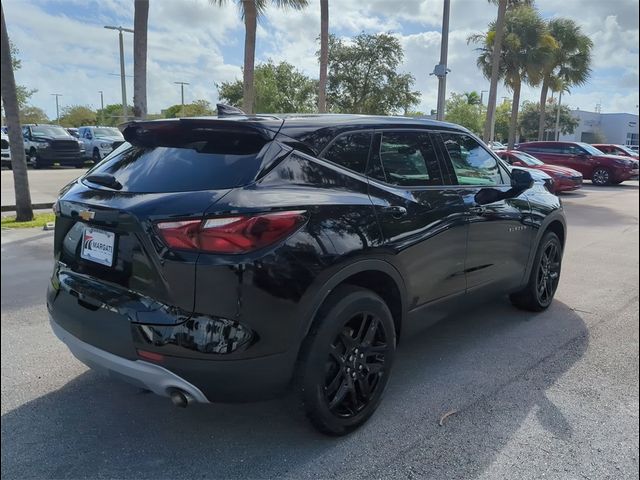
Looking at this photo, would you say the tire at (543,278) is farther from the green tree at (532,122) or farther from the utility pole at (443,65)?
the green tree at (532,122)

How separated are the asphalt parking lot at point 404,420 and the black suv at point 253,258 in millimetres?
288

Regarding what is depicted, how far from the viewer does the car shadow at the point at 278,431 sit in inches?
101

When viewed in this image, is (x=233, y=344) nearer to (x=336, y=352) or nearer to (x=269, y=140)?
(x=336, y=352)

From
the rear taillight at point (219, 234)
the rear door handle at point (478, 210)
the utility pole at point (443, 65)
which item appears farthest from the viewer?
the utility pole at point (443, 65)

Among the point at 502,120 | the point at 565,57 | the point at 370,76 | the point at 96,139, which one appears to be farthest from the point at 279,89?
the point at 502,120

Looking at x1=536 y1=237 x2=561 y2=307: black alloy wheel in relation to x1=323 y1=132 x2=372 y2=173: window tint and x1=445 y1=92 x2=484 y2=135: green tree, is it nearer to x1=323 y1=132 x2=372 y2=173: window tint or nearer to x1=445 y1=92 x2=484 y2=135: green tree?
x1=323 y1=132 x2=372 y2=173: window tint

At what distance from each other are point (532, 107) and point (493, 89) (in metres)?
11.9

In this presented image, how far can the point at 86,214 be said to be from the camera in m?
2.57

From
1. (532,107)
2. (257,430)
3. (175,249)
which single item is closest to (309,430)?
(257,430)

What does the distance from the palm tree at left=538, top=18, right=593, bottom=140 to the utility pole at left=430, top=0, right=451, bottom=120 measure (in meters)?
10.9

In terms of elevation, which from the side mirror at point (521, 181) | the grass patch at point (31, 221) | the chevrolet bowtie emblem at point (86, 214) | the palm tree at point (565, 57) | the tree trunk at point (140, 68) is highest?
the palm tree at point (565, 57)

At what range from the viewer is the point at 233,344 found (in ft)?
7.52

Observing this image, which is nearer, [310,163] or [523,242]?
[310,163]

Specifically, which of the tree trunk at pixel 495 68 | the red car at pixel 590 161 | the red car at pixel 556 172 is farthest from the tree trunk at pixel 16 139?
the red car at pixel 590 161
